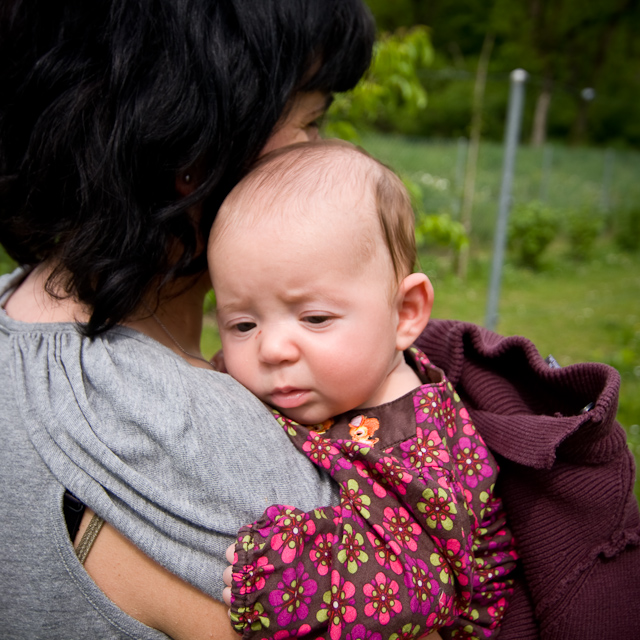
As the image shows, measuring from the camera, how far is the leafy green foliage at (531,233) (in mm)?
10352

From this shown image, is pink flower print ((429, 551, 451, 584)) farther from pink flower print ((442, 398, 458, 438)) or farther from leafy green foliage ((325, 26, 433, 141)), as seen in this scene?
leafy green foliage ((325, 26, 433, 141))

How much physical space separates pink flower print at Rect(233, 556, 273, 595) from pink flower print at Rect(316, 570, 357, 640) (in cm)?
12

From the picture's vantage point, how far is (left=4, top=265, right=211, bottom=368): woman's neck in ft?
4.50

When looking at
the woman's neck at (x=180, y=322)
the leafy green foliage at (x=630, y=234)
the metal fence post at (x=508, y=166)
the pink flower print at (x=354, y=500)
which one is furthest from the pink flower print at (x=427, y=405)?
the leafy green foliage at (x=630, y=234)

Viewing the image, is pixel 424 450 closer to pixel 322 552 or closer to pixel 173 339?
pixel 322 552

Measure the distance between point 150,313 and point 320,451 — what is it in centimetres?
56

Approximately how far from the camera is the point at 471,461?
4.65 ft

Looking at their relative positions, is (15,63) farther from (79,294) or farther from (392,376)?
(392,376)

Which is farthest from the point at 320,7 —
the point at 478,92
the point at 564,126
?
the point at 564,126

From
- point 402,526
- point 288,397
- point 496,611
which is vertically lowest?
point 496,611

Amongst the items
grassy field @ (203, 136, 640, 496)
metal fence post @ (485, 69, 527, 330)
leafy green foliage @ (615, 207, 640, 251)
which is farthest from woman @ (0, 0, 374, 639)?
leafy green foliage @ (615, 207, 640, 251)

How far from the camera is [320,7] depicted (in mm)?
1529

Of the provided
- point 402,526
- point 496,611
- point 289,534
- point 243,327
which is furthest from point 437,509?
point 243,327

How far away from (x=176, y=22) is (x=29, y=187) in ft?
1.56
